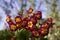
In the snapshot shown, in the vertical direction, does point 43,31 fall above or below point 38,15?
below

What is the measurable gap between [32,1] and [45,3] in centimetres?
82

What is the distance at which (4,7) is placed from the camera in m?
11.8

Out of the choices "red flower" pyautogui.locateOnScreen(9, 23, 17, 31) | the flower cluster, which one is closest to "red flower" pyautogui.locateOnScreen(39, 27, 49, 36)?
the flower cluster

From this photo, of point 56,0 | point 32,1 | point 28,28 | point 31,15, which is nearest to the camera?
point 28,28

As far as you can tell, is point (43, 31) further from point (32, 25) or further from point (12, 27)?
point (12, 27)

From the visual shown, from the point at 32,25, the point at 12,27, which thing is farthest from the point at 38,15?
the point at 12,27

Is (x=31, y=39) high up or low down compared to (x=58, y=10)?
up

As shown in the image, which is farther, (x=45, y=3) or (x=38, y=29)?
(x=45, y=3)

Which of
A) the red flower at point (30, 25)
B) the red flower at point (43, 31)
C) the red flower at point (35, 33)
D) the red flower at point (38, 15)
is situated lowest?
the red flower at point (35, 33)

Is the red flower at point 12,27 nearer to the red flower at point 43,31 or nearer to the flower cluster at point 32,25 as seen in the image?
the flower cluster at point 32,25

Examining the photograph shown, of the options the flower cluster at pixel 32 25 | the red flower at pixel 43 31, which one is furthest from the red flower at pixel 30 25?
the red flower at pixel 43 31

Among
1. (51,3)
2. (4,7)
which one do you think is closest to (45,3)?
(51,3)

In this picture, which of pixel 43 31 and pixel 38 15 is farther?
pixel 38 15

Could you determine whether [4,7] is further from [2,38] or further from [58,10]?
[2,38]
